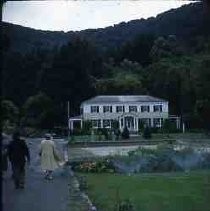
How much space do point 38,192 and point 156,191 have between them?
2060mm

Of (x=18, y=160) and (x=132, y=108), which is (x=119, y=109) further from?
(x=18, y=160)

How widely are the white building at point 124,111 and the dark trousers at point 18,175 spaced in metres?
1.60

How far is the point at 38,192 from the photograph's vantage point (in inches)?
447

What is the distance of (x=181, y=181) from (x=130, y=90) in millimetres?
3020

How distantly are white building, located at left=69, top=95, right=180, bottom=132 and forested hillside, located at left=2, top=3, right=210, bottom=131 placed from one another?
0.44 feet

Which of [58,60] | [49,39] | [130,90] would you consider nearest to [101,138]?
[130,90]

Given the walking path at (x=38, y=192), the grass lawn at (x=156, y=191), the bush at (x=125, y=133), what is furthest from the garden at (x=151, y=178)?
the bush at (x=125, y=133)

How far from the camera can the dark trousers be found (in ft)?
33.7

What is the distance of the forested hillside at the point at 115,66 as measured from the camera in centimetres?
774

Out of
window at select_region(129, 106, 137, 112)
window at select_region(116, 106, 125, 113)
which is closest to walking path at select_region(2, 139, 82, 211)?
window at select_region(116, 106, 125, 113)

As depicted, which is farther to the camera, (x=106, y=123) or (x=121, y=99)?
(x=106, y=123)

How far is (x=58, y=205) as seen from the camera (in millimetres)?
9883

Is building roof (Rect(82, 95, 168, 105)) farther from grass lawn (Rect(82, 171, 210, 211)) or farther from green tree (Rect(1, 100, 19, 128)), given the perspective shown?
green tree (Rect(1, 100, 19, 128))

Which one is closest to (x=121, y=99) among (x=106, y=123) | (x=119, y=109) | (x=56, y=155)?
(x=119, y=109)
